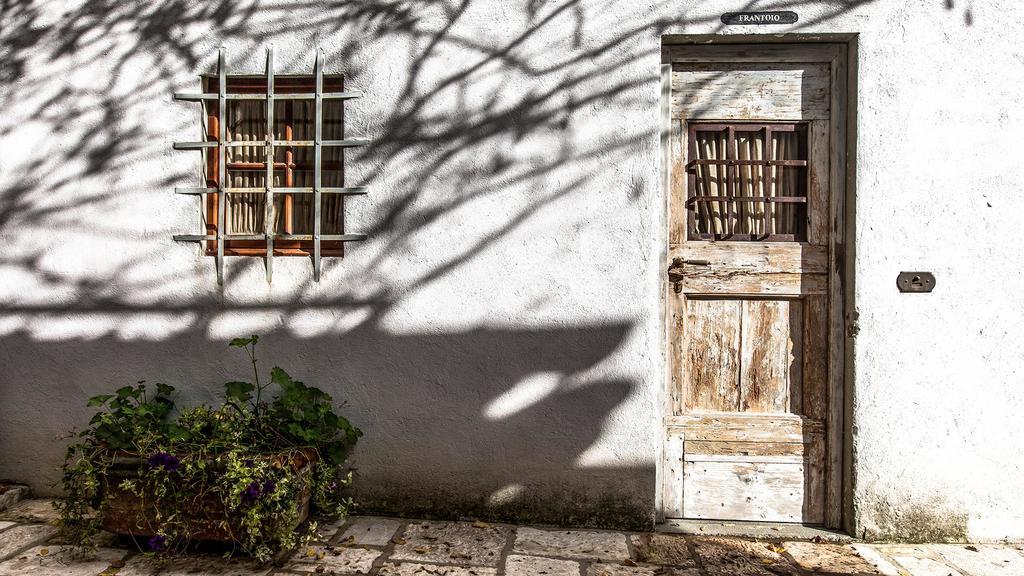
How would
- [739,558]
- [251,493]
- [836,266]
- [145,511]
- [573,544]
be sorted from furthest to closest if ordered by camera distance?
[836,266]
[573,544]
[739,558]
[145,511]
[251,493]

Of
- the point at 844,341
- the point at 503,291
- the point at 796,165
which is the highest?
the point at 796,165

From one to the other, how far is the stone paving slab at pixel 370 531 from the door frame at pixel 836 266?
136 centimetres

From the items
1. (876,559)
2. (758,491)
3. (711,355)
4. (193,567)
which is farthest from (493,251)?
(876,559)

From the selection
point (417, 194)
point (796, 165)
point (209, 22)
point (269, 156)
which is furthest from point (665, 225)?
point (209, 22)

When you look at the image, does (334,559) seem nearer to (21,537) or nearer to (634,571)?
(634,571)

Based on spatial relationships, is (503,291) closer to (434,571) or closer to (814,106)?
(434,571)

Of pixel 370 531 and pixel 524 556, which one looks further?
pixel 370 531

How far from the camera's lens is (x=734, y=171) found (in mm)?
3363

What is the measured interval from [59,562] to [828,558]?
3.46 m

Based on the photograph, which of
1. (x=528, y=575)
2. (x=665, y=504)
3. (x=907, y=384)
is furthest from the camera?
(x=665, y=504)

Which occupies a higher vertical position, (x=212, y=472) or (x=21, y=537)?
(x=212, y=472)

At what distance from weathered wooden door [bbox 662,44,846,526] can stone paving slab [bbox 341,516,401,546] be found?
1438mm

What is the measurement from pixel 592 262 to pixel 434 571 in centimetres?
163

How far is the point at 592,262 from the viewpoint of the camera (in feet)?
10.7
